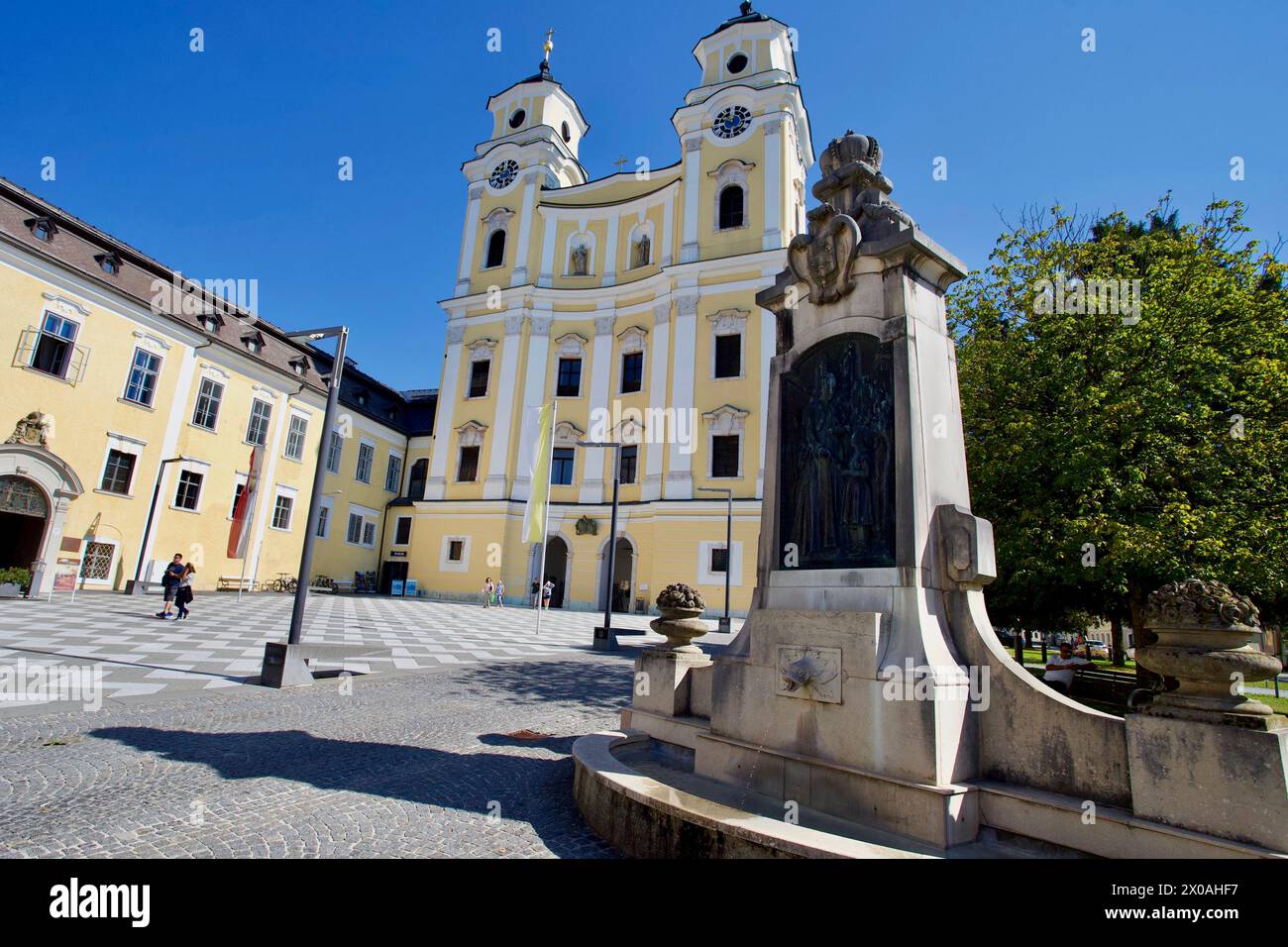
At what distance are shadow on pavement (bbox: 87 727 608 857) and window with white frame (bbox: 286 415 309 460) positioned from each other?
27.9m

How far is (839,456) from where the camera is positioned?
4.78 meters

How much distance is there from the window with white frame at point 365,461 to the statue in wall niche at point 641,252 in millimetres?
18206

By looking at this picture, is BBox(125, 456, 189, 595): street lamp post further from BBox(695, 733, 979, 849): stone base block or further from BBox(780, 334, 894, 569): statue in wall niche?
BBox(780, 334, 894, 569): statue in wall niche

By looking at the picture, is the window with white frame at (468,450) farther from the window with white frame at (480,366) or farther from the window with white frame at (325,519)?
the window with white frame at (325,519)

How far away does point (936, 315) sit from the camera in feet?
15.8

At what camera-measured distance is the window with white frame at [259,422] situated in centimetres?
2839

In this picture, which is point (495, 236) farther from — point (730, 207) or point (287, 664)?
point (287, 664)

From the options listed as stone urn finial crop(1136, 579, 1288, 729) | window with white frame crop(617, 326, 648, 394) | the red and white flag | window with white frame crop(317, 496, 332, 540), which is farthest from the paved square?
window with white frame crop(317, 496, 332, 540)

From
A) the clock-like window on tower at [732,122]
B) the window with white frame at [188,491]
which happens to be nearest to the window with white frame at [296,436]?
the window with white frame at [188,491]

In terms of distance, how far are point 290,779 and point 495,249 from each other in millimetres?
35037

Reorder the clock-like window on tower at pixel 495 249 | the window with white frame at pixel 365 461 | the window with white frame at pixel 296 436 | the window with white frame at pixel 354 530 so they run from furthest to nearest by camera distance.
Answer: the window with white frame at pixel 365 461 < the clock-like window on tower at pixel 495 249 < the window with white frame at pixel 354 530 < the window with white frame at pixel 296 436

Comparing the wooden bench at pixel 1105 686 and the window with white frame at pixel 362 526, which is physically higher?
the window with white frame at pixel 362 526

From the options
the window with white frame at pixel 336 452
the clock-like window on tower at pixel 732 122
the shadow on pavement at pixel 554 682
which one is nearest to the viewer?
the shadow on pavement at pixel 554 682
